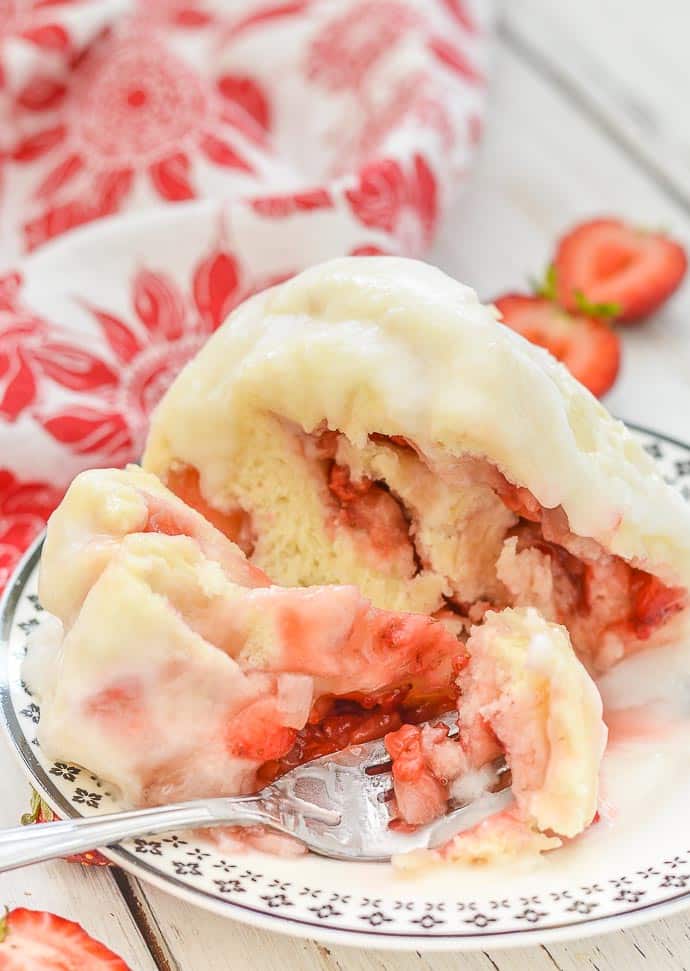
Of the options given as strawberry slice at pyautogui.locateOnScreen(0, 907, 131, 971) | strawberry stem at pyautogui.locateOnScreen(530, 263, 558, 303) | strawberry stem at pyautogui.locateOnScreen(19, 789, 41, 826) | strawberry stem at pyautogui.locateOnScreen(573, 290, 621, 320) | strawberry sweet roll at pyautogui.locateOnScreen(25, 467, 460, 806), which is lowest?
strawberry stem at pyautogui.locateOnScreen(19, 789, 41, 826)

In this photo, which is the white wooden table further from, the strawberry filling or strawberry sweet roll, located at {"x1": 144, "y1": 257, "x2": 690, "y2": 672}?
strawberry sweet roll, located at {"x1": 144, "y1": 257, "x2": 690, "y2": 672}

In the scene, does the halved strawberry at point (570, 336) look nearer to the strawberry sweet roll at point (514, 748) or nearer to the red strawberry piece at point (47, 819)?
the strawberry sweet roll at point (514, 748)

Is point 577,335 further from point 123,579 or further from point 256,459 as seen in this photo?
point 123,579

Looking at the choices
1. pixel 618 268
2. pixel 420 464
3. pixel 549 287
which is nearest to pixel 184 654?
pixel 420 464

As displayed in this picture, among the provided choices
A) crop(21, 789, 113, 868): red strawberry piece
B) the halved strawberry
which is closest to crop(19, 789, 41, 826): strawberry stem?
crop(21, 789, 113, 868): red strawberry piece

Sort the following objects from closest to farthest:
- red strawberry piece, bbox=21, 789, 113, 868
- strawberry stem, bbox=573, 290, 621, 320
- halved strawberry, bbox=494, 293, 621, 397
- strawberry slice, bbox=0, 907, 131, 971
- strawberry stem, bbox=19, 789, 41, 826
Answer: strawberry slice, bbox=0, 907, 131, 971 → red strawberry piece, bbox=21, 789, 113, 868 → strawberry stem, bbox=19, 789, 41, 826 → halved strawberry, bbox=494, 293, 621, 397 → strawberry stem, bbox=573, 290, 621, 320

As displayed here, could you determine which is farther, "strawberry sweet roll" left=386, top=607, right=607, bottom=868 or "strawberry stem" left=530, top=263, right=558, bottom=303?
"strawberry stem" left=530, top=263, right=558, bottom=303
